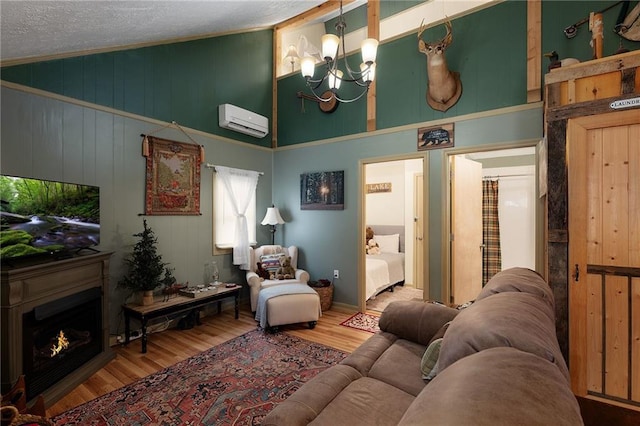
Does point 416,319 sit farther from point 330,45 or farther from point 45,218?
point 45,218

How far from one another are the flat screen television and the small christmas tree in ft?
1.60

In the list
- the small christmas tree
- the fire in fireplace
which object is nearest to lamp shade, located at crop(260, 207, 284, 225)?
the small christmas tree

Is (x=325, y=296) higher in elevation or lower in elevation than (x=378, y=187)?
lower

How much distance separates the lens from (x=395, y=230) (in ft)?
19.6

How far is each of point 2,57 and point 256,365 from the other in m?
3.15

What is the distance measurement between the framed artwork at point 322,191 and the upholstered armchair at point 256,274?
715 millimetres

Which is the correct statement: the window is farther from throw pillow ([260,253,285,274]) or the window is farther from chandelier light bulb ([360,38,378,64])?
chandelier light bulb ([360,38,378,64])

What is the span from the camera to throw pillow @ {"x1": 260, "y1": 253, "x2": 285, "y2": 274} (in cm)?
418

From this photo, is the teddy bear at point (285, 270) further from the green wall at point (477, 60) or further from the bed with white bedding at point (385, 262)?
the green wall at point (477, 60)

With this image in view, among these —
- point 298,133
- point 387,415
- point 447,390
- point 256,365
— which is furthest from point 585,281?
point 298,133

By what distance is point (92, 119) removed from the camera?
2.97 m

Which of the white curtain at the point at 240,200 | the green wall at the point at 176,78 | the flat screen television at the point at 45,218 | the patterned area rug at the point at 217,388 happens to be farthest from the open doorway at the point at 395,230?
the flat screen television at the point at 45,218

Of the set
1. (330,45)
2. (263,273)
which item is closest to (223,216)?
(263,273)

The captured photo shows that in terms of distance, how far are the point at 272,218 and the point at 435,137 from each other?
97.5 inches
